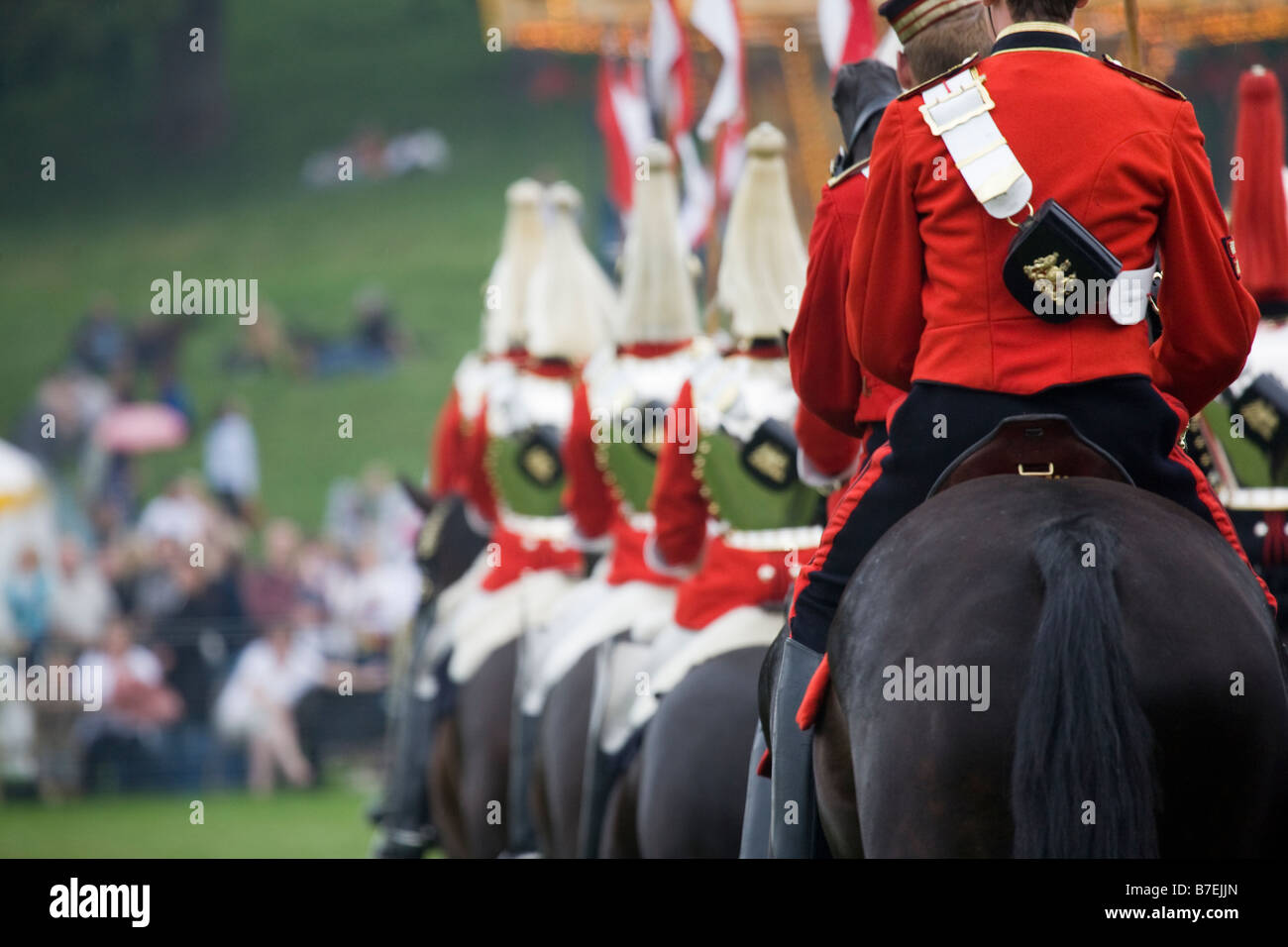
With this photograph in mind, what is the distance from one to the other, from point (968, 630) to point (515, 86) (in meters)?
23.2

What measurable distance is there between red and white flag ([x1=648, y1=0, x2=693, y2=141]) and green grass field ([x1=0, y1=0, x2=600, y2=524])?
37.7 ft

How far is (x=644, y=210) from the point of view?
22.7 ft

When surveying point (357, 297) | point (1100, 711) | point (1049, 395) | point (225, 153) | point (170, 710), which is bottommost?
point (170, 710)

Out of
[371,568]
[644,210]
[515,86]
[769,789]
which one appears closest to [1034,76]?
[769,789]

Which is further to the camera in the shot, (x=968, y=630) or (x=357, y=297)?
(x=357, y=297)

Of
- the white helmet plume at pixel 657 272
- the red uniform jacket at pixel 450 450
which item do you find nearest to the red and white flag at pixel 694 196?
the red uniform jacket at pixel 450 450

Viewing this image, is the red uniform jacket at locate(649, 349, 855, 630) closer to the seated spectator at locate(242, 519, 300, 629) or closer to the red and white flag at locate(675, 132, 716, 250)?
the red and white flag at locate(675, 132, 716, 250)

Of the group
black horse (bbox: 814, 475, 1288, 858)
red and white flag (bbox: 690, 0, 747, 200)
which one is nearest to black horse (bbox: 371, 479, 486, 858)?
red and white flag (bbox: 690, 0, 747, 200)

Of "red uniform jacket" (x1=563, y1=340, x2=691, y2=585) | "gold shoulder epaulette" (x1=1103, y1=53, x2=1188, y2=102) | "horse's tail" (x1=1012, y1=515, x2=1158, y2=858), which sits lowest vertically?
"horse's tail" (x1=1012, y1=515, x2=1158, y2=858)

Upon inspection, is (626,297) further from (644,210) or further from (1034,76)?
(1034,76)

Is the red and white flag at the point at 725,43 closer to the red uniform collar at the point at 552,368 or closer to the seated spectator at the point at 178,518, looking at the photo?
the red uniform collar at the point at 552,368

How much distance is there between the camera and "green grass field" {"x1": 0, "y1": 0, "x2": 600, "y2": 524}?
22.6 metres

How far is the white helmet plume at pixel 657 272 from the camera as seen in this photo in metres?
6.84

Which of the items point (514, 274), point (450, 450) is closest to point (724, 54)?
point (514, 274)
